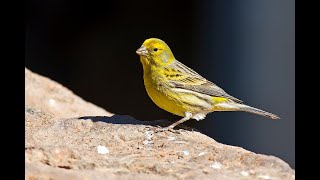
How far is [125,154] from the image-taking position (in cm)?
494

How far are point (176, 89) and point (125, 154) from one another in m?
1.44

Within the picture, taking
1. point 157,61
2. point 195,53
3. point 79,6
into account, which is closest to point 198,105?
point 157,61

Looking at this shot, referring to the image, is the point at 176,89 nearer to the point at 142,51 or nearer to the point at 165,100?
the point at 165,100

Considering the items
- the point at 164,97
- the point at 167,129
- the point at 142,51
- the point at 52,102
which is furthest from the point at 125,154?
the point at 52,102

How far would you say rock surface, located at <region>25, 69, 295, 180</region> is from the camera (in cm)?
445

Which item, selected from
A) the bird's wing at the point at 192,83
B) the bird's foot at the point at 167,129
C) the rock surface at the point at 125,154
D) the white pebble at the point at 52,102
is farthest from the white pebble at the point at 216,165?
the white pebble at the point at 52,102

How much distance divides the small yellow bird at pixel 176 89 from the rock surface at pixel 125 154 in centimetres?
32

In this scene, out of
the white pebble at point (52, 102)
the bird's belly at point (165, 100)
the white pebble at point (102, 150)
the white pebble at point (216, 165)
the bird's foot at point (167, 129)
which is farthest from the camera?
the white pebble at point (52, 102)

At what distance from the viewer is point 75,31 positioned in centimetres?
1174

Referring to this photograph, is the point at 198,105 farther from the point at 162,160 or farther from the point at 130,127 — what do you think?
the point at 162,160

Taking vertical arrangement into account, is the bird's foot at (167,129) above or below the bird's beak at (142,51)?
below

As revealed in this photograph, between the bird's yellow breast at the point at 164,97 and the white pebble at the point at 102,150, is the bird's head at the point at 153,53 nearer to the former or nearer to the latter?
the bird's yellow breast at the point at 164,97

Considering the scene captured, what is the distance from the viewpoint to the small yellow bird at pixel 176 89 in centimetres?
624

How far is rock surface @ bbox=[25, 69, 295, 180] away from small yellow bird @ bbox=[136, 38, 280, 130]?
322mm
